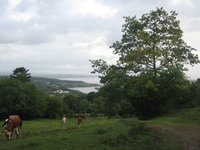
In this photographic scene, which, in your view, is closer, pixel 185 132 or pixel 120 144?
pixel 120 144

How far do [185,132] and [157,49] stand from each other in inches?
548

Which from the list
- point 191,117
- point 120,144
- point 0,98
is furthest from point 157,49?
point 0,98

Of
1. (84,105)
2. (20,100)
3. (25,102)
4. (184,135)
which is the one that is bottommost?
(84,105)

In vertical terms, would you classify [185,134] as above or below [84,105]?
above

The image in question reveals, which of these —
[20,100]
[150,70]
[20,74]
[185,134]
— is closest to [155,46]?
[150,70]

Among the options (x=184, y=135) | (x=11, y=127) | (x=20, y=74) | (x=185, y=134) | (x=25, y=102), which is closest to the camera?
(x=184, y=135)

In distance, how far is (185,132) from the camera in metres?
18.5

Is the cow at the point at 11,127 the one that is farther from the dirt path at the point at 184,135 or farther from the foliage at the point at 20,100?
the foliage at the point at 20,100

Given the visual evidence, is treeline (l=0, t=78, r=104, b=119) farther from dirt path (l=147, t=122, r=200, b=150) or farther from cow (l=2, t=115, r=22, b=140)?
dirt path (l=147, t=122, r=200, b=150)

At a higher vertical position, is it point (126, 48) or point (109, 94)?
point (126, 48)

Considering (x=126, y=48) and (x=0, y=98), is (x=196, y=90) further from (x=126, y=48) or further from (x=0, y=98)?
(x=0, y=98)

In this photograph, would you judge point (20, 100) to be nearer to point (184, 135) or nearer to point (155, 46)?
point (155, 46)

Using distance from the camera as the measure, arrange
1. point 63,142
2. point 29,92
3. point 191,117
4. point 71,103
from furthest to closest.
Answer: point 71,103 → point 29,92 → point 191,117 → point 63,142

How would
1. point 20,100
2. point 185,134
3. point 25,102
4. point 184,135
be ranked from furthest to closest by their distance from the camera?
point 25,102 → point 20,100 → point 185,134 → point 184,135
